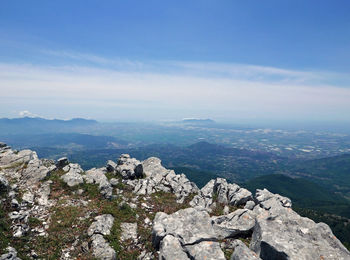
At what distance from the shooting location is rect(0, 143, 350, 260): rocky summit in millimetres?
14875

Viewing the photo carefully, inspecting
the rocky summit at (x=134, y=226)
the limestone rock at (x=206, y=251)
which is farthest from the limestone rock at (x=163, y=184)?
the limestone rock at (x=206, y=251)

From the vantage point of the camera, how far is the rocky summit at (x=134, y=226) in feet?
48.8

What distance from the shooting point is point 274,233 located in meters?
15.7

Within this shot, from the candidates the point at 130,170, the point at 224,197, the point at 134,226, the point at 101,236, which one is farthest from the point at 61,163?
the point at 224,197

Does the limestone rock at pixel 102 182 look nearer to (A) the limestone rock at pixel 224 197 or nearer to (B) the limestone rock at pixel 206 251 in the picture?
(A) the limestone rock at pixel 224 197

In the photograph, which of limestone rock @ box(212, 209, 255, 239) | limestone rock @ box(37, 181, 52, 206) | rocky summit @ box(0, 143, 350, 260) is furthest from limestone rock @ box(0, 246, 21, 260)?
limestone rock @ box(212, 209, 255, 239)

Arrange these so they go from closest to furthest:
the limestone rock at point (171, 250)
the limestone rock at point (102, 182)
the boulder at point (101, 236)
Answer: the limestone rock at point (171, 250) → the boulder at point (101, 236) → the limestone rock at point (102, 182)

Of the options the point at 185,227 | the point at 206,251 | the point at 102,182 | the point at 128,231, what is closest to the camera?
the point at 206,251

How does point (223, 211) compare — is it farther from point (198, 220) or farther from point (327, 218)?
point (327, 218)

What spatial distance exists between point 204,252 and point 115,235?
8.74m

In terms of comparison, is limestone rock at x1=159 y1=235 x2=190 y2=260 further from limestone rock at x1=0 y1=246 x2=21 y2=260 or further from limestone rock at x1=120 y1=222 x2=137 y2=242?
limestone rock at x1=0 y1=246 x2=21 y2=260

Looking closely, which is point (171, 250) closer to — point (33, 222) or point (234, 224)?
point (234, 224)

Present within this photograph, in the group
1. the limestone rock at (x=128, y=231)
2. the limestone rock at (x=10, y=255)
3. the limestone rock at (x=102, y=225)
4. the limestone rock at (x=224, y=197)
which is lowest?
the limestone rock at (x=224, y=197)

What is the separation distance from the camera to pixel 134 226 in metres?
20.9
